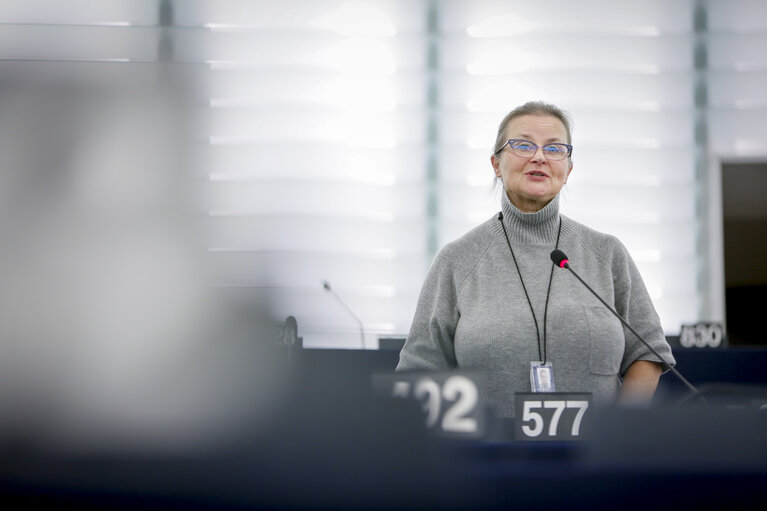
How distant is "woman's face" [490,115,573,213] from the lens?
6.21 ft

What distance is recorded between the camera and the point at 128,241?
46 cm

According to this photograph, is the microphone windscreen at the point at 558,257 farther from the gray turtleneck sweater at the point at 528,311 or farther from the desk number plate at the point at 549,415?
the desk number plate at the point at 549,415

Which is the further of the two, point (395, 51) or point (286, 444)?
point (395, 51)

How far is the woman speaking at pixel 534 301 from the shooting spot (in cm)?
173

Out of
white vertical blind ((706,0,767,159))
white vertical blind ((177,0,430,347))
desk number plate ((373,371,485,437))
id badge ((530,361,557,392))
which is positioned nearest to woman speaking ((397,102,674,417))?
id badge ((530,361,557,392))

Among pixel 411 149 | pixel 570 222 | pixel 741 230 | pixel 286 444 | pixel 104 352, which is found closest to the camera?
pixel 104 352

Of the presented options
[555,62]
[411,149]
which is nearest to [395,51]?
[411,149]

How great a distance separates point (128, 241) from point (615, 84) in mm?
7237

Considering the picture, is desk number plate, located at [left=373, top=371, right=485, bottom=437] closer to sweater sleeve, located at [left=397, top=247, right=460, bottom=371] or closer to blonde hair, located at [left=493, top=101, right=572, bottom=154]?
sweater sleeve, located at [left=397, top=247, right=460, bottom=371]

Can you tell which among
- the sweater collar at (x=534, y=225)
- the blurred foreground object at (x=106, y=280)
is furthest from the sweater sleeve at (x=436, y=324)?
the blurred foreground object at (x=106, y=280)

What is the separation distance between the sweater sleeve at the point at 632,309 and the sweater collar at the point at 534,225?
15 centimetres

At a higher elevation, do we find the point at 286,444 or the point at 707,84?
the point at 707,84

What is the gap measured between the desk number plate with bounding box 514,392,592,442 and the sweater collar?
79 cm

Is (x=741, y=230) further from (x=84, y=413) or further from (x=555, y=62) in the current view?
(x=84, y=413)
